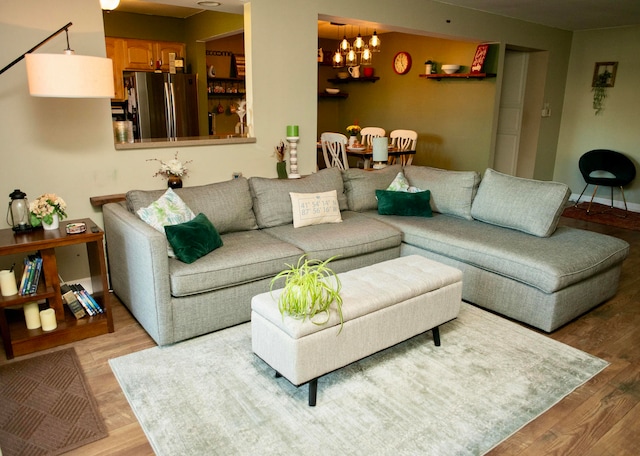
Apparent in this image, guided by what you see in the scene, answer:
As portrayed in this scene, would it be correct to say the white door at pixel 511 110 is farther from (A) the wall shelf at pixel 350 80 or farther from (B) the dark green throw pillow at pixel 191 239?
(B) the dark green throw pillow at pixel 191 239

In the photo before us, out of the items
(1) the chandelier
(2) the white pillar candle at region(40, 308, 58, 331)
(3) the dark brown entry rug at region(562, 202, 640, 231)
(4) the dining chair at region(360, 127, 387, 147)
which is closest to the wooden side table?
(2) the white pillar candle at region(40, 308, 58, 331)

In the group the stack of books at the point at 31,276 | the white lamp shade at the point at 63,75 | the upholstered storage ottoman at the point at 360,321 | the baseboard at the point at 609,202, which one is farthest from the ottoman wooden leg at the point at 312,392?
the baseboard at the point at 609,202

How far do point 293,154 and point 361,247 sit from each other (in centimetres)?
139

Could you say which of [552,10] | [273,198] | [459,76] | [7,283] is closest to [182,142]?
[273,198]

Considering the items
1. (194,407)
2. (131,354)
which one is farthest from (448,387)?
(131,354)

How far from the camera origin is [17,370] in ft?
8.48

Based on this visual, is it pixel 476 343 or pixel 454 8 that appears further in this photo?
pixel 454 8

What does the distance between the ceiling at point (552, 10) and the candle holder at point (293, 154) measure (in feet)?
4.06

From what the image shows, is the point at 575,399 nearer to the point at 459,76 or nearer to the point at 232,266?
the point at 232,266

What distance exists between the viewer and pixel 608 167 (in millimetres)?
6562

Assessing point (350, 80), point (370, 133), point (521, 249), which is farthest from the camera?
point (350, 80)

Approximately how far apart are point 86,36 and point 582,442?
3.82 metres

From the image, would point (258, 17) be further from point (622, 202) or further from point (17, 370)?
point (622, 202)

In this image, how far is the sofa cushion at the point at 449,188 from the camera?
13.3 ft
